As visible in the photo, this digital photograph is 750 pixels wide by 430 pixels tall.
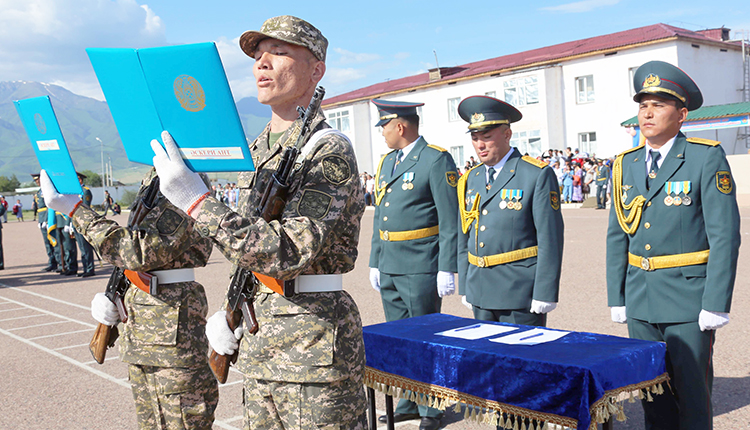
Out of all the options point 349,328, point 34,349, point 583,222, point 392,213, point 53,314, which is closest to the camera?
point 349,328

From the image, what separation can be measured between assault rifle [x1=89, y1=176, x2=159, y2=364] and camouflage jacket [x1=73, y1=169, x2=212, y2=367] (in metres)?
0.04

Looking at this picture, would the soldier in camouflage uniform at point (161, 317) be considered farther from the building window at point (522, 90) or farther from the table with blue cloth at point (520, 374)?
the building window at point (522, 90)

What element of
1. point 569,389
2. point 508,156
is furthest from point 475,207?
point 569,389

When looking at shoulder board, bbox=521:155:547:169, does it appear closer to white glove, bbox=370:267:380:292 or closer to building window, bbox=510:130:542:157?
white glove, bbox=370:267:380:292

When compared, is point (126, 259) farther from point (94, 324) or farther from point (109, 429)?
point (94, 324)

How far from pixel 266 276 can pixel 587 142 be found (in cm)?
Answer: 3194

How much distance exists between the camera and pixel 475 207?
4543 millimetres

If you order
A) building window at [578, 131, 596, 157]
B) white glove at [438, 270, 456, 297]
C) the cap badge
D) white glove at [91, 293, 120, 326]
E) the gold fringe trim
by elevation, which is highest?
building window at [578, 131, 596, 157]

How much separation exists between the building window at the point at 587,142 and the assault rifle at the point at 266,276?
31.2 metres

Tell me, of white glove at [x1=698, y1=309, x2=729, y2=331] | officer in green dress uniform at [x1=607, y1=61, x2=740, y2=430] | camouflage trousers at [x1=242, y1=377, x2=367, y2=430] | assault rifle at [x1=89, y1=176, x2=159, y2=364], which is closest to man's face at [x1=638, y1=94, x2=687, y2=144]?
officer in green dress uniform at [x1=607, y1=61, x2=740, y2=430]

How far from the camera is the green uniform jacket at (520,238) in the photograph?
4094 millimetres

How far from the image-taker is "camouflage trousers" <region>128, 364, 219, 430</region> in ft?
10.6

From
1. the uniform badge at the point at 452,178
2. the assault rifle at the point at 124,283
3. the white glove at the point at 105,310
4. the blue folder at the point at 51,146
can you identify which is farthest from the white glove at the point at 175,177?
the uniform badge at the point at 452,178

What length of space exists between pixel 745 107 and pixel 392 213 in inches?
932
